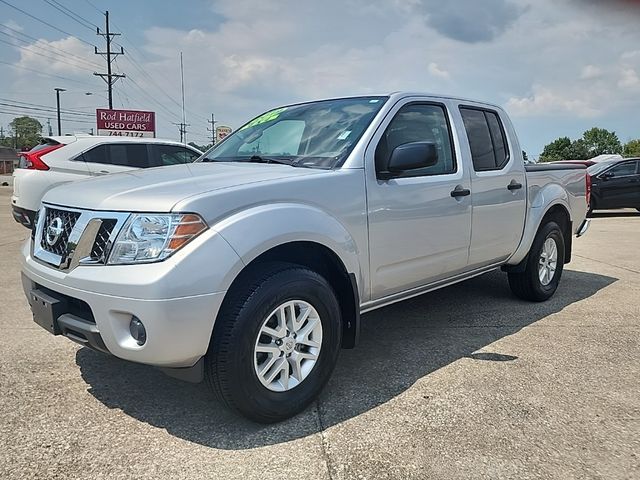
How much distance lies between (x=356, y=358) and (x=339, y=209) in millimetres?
1259

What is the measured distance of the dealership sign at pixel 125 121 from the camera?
35.6 metres

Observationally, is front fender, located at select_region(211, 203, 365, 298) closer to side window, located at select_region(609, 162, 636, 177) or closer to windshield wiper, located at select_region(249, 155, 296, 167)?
windshield wiper, located at select_region(249, 155, 296, 167)

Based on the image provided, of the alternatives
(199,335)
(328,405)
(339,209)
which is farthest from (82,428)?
(339,209)

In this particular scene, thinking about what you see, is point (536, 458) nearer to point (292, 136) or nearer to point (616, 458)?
point (616, 458)

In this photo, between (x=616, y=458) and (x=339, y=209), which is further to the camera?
(x=339, y=209)

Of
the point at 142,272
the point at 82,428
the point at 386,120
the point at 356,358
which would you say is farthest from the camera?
the point at 356,358

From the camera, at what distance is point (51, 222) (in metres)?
3.08

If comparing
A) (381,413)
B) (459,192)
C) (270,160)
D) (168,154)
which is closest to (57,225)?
(270,160)

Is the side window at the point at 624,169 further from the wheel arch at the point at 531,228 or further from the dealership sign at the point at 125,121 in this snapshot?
the dealership sign at the point at 125,121

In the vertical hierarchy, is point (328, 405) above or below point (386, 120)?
below

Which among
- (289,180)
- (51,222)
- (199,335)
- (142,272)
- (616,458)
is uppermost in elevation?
(289,180)

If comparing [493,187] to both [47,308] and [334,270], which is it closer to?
[334,270]

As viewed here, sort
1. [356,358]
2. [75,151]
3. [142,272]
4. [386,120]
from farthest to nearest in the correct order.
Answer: [75,151]
[356,358]
[386,120]
[142,272]

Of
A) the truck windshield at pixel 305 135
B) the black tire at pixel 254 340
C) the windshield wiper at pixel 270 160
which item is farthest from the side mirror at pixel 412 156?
the black tire at pixel 254 340
